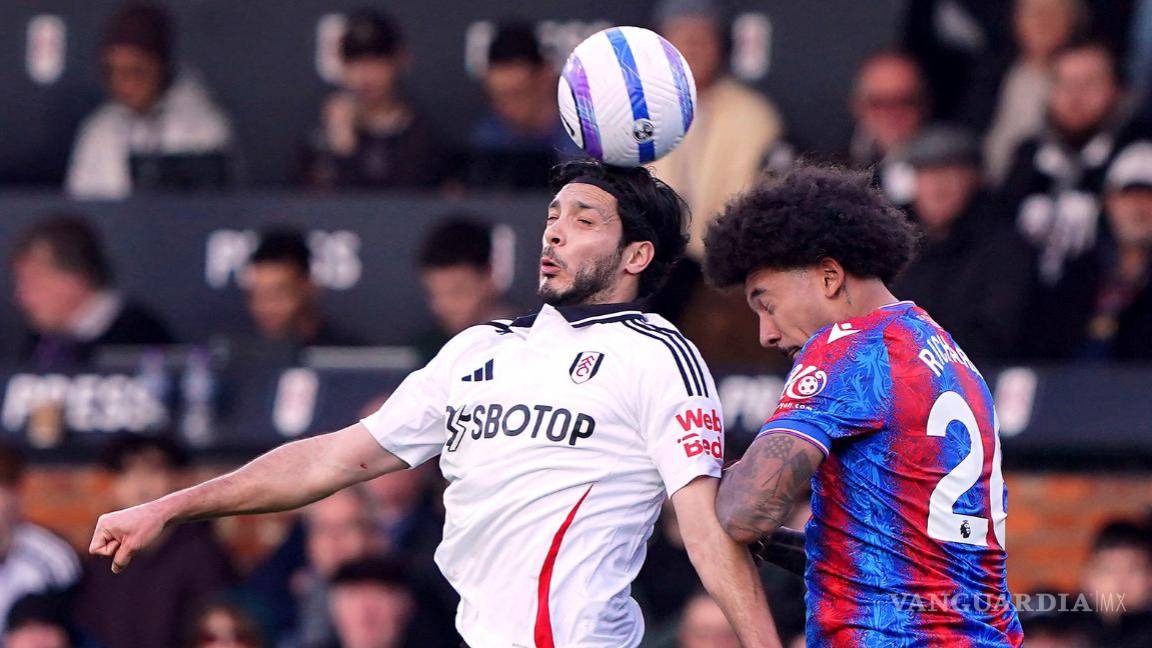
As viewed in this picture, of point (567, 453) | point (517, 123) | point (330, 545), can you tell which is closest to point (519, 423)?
point (567, 453)

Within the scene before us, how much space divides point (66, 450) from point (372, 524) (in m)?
1.85

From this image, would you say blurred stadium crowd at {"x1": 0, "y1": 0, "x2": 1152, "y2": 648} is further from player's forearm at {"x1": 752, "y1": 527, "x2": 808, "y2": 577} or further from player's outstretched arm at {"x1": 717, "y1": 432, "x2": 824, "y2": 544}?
player's outstretched arm at {"x1": 717, "y1": 432, "x2": 824, "y2": 544}

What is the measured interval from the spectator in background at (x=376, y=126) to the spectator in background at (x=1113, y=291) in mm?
3154

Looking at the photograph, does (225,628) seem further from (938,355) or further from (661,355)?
(938,355)

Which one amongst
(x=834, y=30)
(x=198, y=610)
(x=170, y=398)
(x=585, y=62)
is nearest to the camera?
(x=585, y=62)

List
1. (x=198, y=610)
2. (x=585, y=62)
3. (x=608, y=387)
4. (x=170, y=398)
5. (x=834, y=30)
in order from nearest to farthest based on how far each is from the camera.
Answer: (x=608, y=387)
(x=585, y=62)
(x=198, y=610)
(x=170, y=398)
(x=834, y=30)

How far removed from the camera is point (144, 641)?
31.0ft

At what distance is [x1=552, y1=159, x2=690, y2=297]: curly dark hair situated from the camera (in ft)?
19.5

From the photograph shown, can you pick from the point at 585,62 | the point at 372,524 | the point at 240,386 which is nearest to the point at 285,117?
the point at 240,386

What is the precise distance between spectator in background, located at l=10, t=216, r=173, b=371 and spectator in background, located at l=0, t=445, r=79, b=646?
65cm

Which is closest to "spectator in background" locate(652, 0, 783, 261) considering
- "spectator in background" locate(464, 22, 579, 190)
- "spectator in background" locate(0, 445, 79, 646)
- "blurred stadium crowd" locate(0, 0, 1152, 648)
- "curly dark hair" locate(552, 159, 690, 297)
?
"blurred stadium crowd" locate(0, 0, 1152, 648)

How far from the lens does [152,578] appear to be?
954 centimetres

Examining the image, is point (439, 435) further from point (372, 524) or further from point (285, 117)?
point (285, 117)

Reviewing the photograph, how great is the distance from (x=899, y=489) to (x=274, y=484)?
180 centimetres
